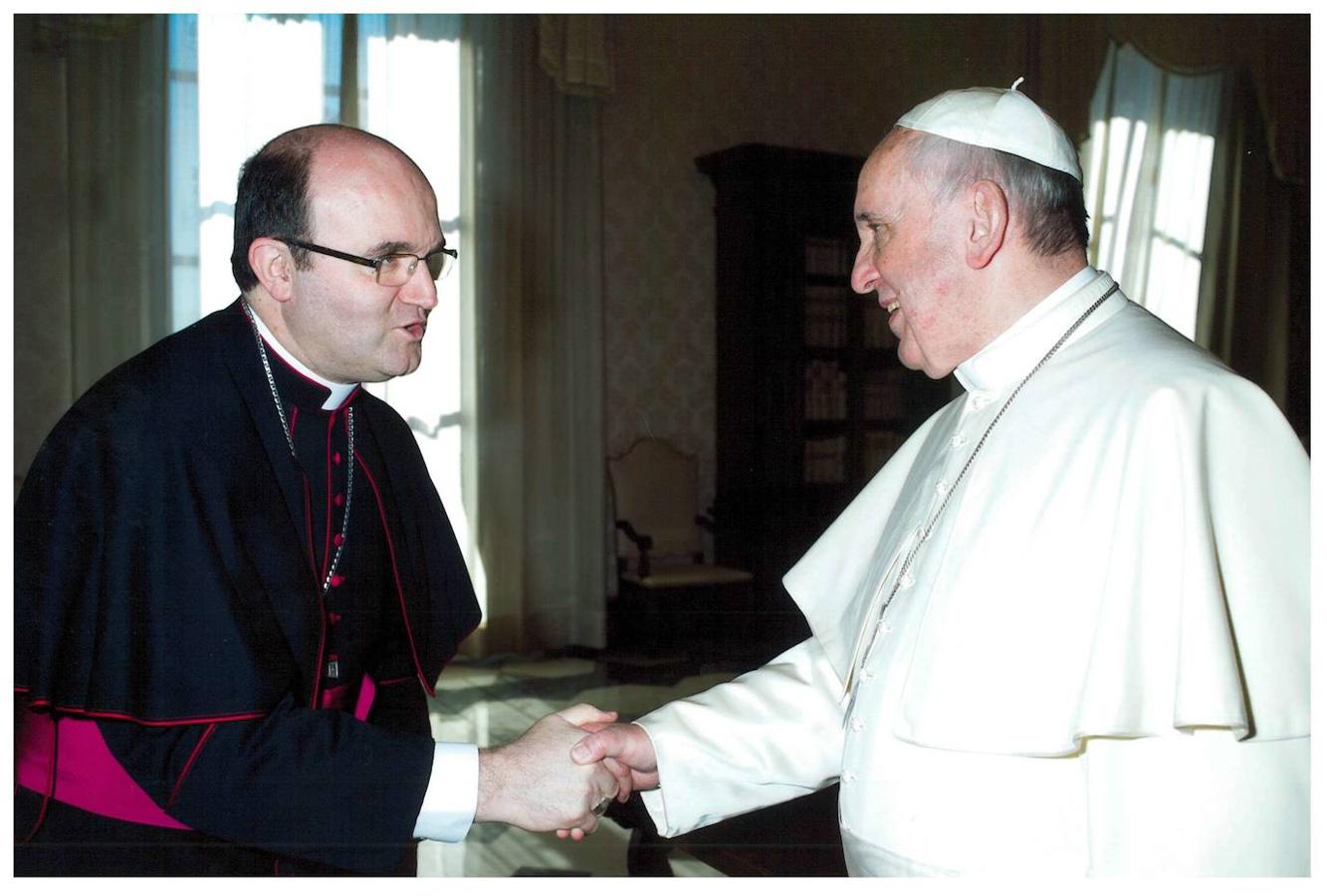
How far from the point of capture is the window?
4141mm

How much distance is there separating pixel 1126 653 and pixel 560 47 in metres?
4.38

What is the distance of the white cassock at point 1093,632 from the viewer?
4.69 ft

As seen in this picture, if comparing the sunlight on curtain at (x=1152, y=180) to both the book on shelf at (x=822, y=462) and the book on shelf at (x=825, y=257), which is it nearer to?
the book on shelf at (x=825, y=257)

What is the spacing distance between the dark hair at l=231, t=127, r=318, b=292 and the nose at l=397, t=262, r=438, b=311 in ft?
0.54

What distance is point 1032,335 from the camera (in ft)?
5.57

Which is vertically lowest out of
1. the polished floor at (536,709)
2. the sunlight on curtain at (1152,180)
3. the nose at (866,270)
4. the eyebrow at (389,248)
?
the polished floor at (536,709)

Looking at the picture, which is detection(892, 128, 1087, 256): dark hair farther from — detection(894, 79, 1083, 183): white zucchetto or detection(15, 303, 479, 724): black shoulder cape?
detection(15, 303, 479, 724): black shoulder cape

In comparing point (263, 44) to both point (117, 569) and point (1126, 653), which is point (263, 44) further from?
point (1126, 653)

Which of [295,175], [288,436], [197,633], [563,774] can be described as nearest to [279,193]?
[295,175]

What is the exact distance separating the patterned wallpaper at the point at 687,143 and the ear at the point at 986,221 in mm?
3813

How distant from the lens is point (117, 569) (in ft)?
5.50

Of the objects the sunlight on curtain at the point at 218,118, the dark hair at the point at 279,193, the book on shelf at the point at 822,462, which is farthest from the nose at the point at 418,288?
the book on shelf at the point at 822,462

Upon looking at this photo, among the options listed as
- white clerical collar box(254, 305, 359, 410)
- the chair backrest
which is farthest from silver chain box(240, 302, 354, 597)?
the chair backrest
